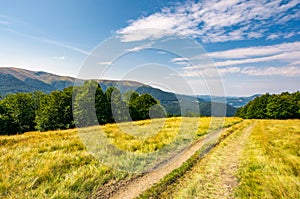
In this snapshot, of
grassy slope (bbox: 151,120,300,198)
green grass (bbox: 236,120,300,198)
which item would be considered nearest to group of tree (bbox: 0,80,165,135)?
grassy slope (bbox: 151,120,300,198)

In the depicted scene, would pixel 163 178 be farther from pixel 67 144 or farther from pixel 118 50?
pixel 118 50

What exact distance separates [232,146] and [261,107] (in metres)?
73.4

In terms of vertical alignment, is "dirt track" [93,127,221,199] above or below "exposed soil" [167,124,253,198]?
below

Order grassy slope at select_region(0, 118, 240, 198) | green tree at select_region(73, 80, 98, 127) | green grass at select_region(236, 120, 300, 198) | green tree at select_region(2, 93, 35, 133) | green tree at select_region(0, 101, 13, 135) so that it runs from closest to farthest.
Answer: green grass at select_region(236, 120, 300, 198) → grassy slope at select_region(0, 118, 240, 198) → green tree at select_region(73, 80, 98, 127) → green tree at select_region(0, 101, 13, 135) → green tree at select_region(2, 93, 35, 133)

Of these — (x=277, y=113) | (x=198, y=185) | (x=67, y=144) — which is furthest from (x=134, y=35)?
(x=277, y=113)

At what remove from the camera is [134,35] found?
1402 centimetres

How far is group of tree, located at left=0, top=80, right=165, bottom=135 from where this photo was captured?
132ft

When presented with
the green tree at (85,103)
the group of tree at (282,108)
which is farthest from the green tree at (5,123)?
the group of tree at (282,108)

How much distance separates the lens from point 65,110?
141 feet

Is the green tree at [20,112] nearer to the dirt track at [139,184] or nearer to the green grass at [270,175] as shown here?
the dirt track at [139,184]

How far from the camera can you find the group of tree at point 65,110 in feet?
132

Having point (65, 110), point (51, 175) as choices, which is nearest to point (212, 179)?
point (51, 175)

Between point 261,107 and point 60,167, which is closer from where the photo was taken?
point 60,167

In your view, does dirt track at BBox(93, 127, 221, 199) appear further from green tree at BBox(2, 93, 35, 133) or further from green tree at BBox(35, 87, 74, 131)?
green tree at BBox(2, 93, 35, 133)
